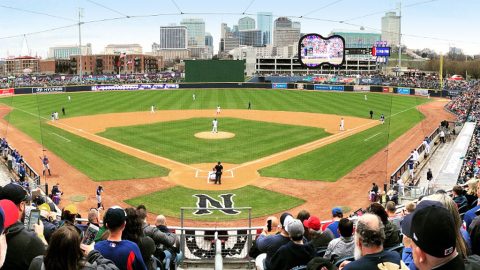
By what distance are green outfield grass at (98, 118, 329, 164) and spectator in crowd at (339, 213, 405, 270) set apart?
79.1 ft

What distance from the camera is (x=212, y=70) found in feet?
289

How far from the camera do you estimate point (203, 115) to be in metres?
49.6

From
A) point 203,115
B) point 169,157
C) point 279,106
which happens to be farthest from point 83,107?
point 169,157

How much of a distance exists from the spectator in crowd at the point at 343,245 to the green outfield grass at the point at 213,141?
72.4 ft

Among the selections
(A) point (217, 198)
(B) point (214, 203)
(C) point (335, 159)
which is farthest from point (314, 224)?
(C) point (335, 159)

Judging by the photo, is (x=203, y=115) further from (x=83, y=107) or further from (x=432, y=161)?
(x=432, y=161)

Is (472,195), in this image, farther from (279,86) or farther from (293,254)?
(279,86)

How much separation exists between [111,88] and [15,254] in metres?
82.0

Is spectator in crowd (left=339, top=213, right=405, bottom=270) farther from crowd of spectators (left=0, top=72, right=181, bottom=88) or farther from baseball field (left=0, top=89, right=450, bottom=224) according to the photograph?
crowd of spectators (left=0, top=72, right=181, bottom=88)

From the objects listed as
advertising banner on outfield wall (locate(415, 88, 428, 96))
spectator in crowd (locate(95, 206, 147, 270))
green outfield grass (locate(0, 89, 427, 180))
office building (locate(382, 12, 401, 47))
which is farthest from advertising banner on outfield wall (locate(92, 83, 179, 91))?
spectator in crowd (locate(95, 206, 147, 270))

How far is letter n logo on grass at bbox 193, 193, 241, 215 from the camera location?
19.8 m

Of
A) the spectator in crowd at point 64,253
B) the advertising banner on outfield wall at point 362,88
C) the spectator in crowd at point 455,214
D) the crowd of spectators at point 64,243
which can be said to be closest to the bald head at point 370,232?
the spectator in crowd at point 455,214

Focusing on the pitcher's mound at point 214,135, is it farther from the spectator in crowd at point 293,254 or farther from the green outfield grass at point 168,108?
the spectator in crowd at point 293,254

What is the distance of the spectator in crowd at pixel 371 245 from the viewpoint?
3.85 meters
